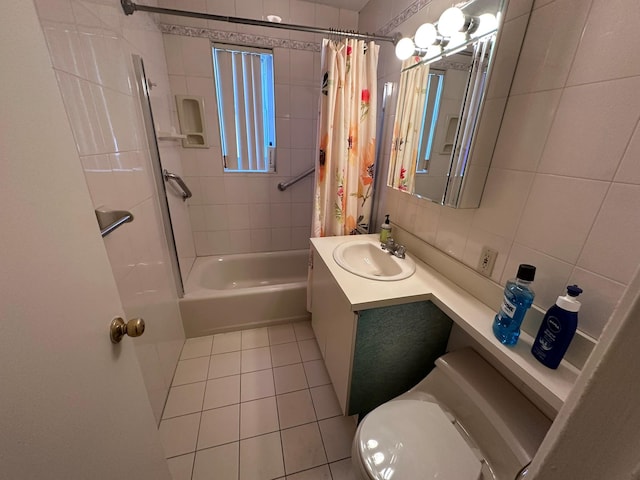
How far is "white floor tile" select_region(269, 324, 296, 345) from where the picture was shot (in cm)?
183

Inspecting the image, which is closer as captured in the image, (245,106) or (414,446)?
Answer: (414,446)

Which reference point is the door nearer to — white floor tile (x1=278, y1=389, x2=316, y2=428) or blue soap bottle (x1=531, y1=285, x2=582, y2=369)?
white floor tile (x1=278, y1=389, x2=316, y2=428)

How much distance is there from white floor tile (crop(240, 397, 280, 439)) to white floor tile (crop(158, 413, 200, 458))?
8.8 inches

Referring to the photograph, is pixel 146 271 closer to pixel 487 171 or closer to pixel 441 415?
pixel 441 415

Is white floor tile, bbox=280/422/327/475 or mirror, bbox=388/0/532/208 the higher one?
mirror, bbox=388/0/532/208

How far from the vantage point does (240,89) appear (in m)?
1.98

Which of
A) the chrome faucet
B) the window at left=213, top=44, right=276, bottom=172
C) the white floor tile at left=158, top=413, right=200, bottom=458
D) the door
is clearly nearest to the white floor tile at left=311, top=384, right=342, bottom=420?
the white floor tile at left=158, top=413, right=200, bottom=458

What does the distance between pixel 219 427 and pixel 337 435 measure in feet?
1.94

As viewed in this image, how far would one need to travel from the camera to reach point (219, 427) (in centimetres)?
127

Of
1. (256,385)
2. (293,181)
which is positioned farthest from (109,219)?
(293,181)

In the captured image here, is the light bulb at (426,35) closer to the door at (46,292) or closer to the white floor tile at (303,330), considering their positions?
the door at (46,292)

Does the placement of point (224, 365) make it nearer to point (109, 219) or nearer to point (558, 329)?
point (109, 219)

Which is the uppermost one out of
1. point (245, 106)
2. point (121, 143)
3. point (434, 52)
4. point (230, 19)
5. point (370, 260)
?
point (230, 19)

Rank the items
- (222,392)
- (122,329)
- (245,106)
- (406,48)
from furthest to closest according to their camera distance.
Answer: (245,106) < (222,392) < (406,48) < (122,329)
